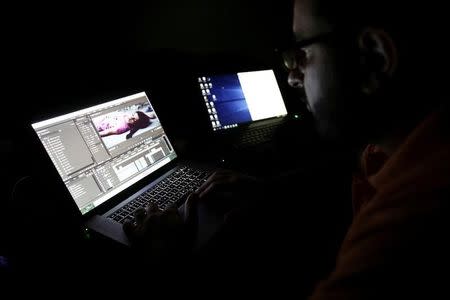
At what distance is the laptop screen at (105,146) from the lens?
959 mm

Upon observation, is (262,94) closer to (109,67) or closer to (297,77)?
(109,67)

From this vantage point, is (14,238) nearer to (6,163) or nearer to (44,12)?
(6,163)

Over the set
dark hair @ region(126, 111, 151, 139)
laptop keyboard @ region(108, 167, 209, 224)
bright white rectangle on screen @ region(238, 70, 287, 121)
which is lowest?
laptop keyboard @ region(108, 167, 209, 224)

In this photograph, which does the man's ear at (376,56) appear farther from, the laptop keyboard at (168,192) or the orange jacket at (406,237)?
the laptop keyboard at (168,192)

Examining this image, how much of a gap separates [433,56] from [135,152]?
960 mm

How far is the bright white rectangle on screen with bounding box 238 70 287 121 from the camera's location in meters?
1.75

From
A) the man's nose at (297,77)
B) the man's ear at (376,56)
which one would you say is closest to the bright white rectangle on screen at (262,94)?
the man's nose at (297,77)

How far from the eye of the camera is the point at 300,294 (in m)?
1.00

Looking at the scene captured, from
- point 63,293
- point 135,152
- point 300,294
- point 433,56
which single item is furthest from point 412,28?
point 63,293

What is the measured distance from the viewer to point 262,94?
1830 mm

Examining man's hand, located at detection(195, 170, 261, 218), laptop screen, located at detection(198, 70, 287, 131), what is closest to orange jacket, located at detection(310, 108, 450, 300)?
man's hand, located at detection(195, 170, 261, 218)

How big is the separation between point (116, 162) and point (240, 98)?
81cm

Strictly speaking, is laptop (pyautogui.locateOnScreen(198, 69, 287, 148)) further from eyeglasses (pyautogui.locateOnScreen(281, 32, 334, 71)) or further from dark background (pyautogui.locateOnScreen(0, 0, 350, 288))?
eyeglasses (pyautogui.locateOnScreen(281, 32, 334, 71))

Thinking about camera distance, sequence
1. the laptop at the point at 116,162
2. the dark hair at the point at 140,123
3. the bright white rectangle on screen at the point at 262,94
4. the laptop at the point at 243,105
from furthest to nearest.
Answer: the bright white rectangle on screen at the point at 262,94 → the laptop at the point at 243,105 → the dark hair at the point at 140,123 → the laptop at the point at 116,162
